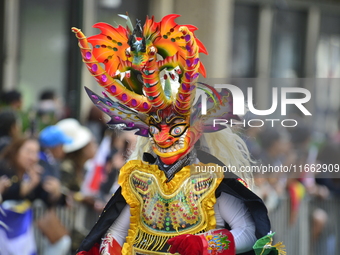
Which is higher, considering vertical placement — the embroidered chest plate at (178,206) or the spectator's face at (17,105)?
the spectator's face at (17,105)

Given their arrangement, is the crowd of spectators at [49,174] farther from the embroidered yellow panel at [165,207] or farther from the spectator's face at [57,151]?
the embroidered yellow panel at [165,207]

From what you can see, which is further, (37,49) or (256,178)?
(37,49)

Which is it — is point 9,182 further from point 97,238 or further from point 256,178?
point 256,178

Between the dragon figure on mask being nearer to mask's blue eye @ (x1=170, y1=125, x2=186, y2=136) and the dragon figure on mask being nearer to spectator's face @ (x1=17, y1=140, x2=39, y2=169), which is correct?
mask's blue eye @ (x1=170, y1=125, x2=186, y2=136)

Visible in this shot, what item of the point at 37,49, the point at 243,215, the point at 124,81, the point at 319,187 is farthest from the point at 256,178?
the point at 37,49

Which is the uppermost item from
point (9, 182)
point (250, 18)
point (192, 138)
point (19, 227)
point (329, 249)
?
point (250, 18)

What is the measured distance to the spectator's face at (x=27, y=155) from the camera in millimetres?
6000

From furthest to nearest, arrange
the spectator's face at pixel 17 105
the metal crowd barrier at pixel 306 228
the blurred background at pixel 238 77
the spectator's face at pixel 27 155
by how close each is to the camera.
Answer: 1. the metal crowd barrier at pixel 306 228
2. the spectator's face at pixel 17 105
3. the spectator's face at pixel 27 155
4. the blurred background at pixel 238 77

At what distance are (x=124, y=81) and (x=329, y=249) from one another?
5.11 metres

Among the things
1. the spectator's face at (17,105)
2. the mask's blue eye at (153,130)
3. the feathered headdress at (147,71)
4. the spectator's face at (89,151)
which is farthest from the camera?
the spectator's face at (17,105)

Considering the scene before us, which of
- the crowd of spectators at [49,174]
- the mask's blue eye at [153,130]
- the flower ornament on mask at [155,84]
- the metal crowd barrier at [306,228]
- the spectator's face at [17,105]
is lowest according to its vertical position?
the metal crowd barrier at [306,228]

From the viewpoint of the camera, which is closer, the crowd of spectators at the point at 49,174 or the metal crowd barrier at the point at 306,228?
the crowd of spectators at the point at 49,174

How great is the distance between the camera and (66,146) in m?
7.09

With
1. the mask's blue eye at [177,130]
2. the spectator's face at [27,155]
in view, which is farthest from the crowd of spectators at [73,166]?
the mask's blue eye at [177,130]
